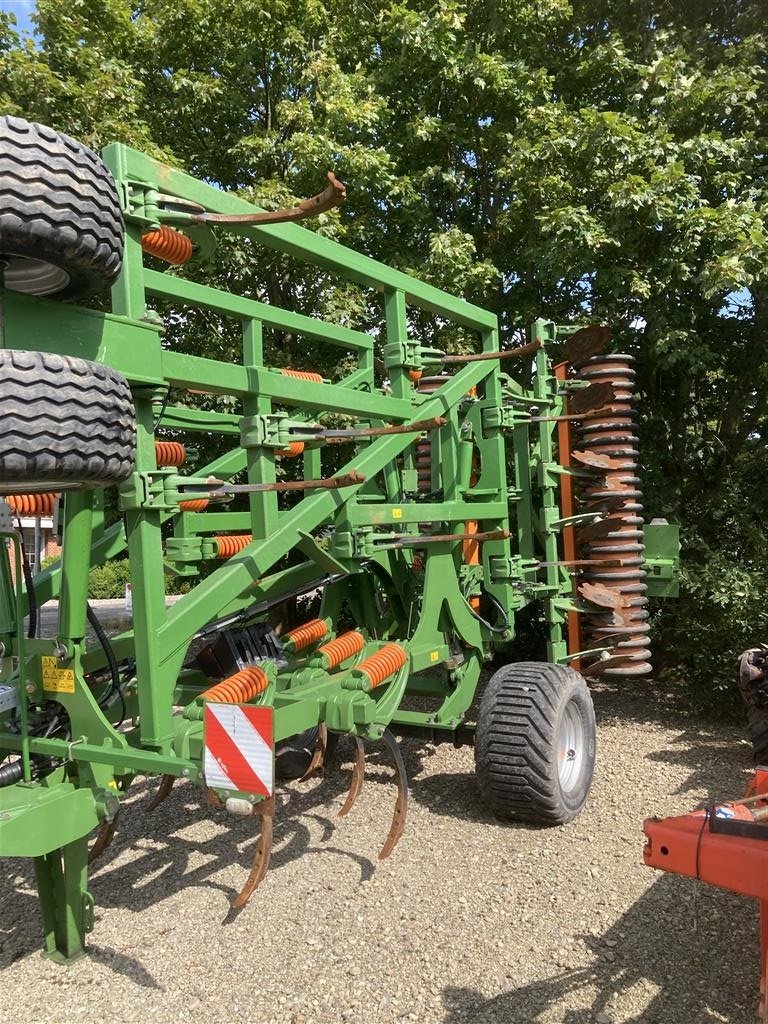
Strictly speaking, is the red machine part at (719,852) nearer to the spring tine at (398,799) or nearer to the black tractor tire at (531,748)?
the spring tine at (398,799)

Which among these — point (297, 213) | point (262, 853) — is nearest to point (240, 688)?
point (262, 853)

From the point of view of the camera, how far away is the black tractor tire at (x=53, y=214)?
7.03ft

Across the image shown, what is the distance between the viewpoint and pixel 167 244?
3094 mm

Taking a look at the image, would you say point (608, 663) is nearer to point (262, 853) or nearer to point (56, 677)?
point (262, 853)

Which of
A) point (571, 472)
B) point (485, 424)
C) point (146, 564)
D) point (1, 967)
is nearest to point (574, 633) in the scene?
point (571, 472)

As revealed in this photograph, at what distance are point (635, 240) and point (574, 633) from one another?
369 centimetres

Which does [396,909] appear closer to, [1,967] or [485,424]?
[1,967]

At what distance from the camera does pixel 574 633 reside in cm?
527

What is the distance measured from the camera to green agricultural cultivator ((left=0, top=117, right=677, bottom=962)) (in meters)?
2.41

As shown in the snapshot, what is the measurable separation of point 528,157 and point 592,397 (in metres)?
3.15

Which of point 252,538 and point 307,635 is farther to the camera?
point 307,635

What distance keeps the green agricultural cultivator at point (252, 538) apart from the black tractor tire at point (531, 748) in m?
0.01

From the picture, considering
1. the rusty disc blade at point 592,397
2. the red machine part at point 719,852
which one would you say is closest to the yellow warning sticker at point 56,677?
the red machine part at point 719,852

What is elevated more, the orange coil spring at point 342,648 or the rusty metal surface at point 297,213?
the rusty metal surface at point 297,213
